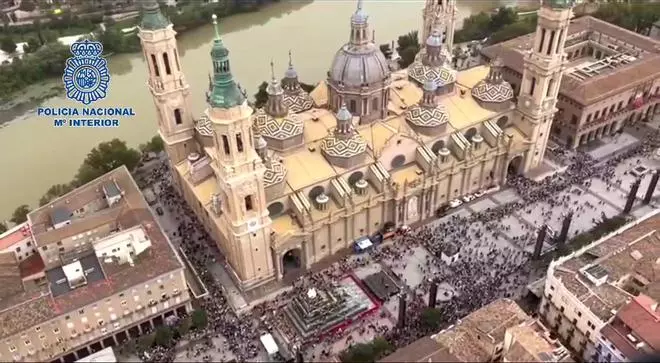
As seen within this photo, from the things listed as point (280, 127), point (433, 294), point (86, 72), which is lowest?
point (433, 294)

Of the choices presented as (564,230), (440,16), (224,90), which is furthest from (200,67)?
(564,230)

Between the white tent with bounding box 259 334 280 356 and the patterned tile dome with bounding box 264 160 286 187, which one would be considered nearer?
the white tent with bounding box 259 334 280 356

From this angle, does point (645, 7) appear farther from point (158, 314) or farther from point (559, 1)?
point (158, 314)

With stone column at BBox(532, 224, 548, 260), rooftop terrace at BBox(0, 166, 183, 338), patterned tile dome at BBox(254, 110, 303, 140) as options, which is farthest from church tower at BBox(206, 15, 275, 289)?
stone column at BBox(532, 224, 548, 260)

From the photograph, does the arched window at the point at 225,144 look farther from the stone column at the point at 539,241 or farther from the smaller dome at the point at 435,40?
the smaller dome at the point at 435,40

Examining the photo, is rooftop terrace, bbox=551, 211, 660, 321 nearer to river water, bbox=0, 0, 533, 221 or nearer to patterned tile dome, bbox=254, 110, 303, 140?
patterned tile dome, bbox=254, 110, 303, 140

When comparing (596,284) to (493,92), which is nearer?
(596,284)

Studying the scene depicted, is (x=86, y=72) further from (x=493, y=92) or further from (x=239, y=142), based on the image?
Answer: (x=493, y=92)
